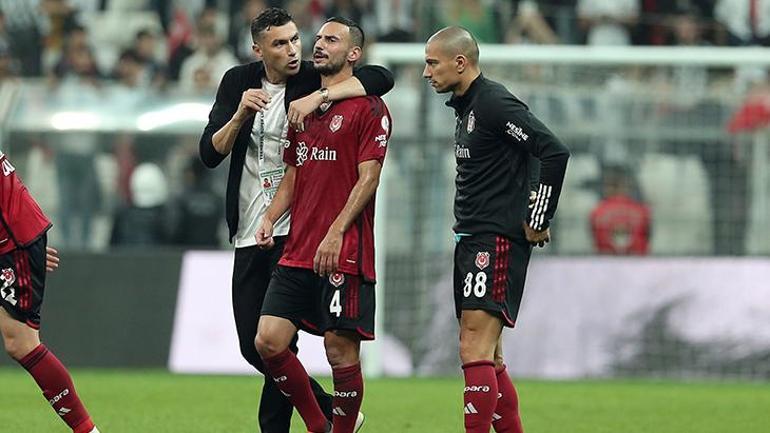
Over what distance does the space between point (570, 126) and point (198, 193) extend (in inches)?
143

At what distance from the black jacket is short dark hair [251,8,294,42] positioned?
264 millimetres

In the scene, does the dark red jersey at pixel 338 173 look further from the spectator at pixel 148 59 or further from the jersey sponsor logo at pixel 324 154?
the spectator at pixel 148 59

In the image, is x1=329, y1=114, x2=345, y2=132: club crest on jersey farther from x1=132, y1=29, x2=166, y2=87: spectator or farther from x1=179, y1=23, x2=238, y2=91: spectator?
x1=132, y1=29, x2=166, y2=87: spectator

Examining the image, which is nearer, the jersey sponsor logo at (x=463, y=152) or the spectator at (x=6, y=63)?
the jersey sponsor logo at (x=463, y=152)

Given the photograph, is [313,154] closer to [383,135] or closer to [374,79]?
[383,135]

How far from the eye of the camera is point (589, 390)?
1340cm

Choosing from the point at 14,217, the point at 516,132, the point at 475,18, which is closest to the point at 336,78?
the point at 516,132

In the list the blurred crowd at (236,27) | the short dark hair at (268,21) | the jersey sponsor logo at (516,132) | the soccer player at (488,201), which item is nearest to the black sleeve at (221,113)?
the short dark hair at (268,21)

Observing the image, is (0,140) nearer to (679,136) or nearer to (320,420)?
(679,136)

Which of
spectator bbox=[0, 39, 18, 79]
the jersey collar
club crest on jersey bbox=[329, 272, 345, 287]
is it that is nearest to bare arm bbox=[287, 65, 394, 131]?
the jersey collar

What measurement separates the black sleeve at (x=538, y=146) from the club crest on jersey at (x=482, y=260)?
0.27 metres

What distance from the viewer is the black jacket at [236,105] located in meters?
8.29

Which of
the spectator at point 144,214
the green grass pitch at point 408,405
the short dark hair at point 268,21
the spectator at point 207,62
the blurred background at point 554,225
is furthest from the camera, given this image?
the spectator at point 207,62

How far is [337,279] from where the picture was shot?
7832 millimetres
